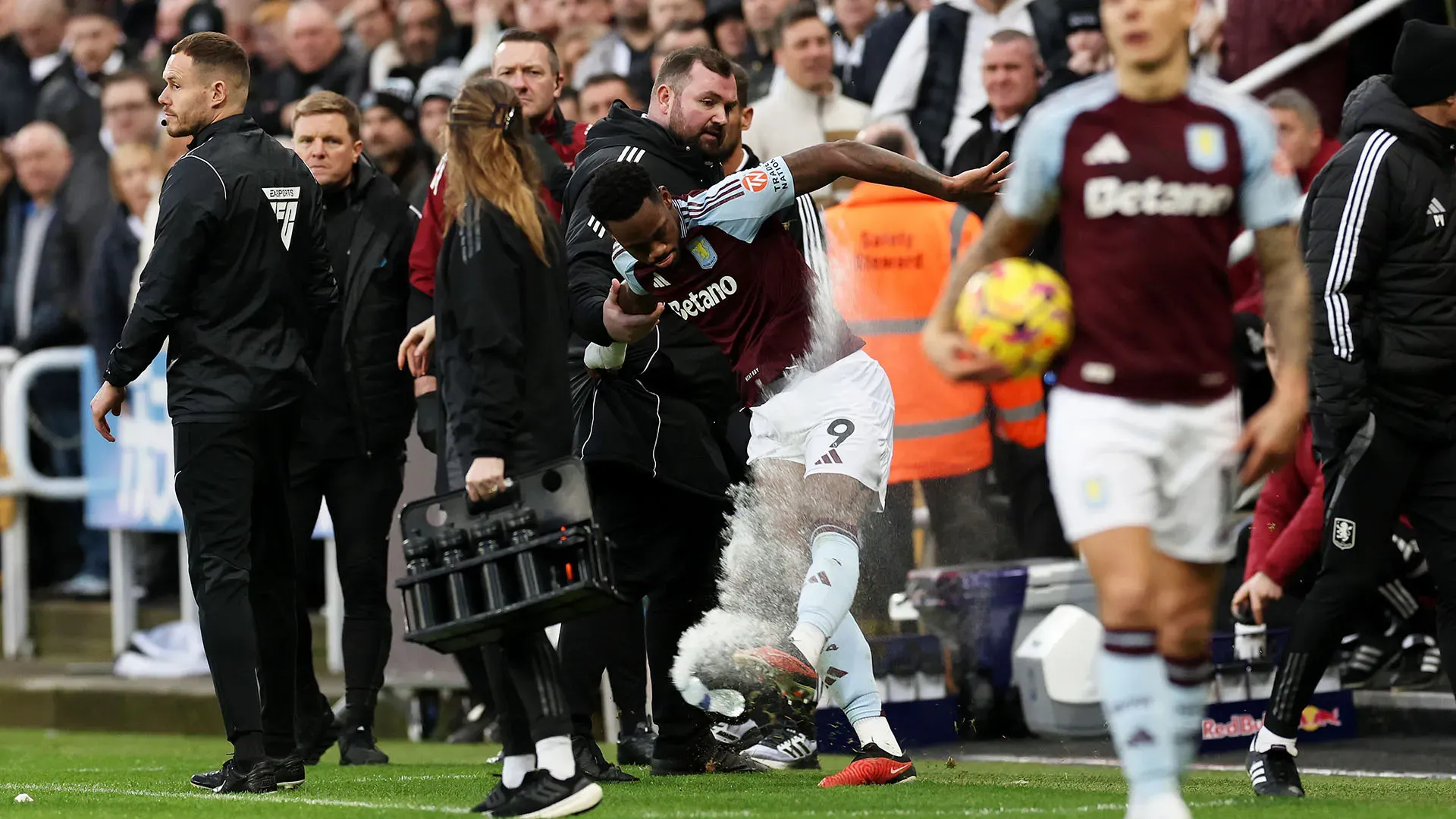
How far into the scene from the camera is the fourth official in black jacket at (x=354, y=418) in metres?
9.02

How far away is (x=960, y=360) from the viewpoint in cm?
543

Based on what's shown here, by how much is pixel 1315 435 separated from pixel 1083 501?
8.76 feet

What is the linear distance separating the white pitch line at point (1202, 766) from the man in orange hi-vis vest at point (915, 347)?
105cm

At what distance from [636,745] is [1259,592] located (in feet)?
8.64

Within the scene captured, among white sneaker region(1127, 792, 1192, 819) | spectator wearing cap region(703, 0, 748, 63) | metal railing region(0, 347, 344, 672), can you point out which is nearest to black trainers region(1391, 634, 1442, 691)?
white sneaker region(1127, 792, 1192, 819)

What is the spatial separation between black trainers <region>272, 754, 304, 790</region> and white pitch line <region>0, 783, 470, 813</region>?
0.20 meters

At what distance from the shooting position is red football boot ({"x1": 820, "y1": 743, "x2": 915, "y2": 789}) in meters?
7.45

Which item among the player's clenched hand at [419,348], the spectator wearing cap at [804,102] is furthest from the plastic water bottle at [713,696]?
the spectator wearing cap at [804,102]

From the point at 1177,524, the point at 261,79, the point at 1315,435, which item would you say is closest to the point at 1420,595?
the point at 1315,435

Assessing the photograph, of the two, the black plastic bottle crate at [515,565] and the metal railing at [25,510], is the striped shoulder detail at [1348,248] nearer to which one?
the black plastic bottle crate at [515,565]

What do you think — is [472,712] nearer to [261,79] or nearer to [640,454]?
[640,454]

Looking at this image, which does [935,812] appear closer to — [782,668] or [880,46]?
[782,668]

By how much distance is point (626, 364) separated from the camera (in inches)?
316

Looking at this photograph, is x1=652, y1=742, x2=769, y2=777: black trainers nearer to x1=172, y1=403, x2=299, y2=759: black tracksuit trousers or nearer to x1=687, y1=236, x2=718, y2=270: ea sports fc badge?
x1=172, y1=403, x2=299, y2=759: black tracksuit trousers
